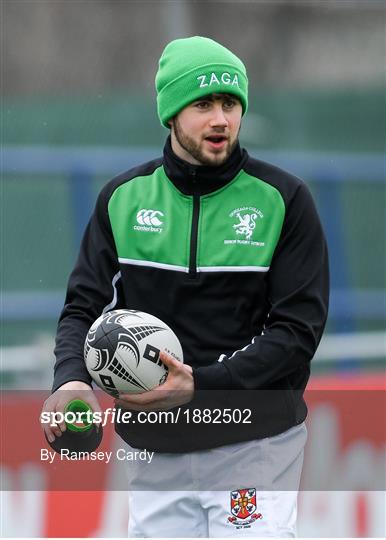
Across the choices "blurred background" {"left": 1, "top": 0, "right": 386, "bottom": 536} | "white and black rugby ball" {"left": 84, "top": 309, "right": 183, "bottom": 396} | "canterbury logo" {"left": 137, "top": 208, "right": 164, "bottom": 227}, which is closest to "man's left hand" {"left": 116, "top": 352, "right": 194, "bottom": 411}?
"white and black rugby ball" {"left": 84, "top": 309, "right": 183, "bottom": 396}

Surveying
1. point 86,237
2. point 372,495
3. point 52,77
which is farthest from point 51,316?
point 52,77

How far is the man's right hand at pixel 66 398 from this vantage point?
12.2 feet

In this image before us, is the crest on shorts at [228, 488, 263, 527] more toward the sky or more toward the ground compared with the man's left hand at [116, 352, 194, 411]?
more toward the ground

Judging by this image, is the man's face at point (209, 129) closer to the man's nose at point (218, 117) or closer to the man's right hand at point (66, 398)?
the man's nose at point (218, 117)

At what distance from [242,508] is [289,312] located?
591 millimetres

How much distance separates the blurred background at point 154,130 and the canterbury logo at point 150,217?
2.01 meters

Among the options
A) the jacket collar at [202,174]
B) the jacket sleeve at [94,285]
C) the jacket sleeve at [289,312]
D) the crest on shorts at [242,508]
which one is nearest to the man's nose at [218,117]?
the jacket collar at [202,174]

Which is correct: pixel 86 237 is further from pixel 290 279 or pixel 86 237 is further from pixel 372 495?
pixel 372 495

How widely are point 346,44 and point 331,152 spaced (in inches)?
148

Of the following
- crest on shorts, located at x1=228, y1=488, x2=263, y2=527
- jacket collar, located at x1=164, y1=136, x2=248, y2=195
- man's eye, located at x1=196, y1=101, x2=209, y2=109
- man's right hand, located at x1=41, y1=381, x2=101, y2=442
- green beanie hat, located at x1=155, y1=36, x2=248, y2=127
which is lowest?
crest on shorts, located at x1=228, y1=488, x2=263, y2=527

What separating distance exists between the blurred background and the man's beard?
2179mm

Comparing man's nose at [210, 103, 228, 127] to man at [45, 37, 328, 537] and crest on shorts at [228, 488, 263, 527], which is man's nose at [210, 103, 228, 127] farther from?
crest on shorts at [228, 488, 263, 527]

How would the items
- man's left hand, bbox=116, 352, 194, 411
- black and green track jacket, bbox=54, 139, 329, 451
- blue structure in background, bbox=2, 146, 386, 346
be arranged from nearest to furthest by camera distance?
man's left hand, bbox=116, 352, 194, 411 < black and green track jacket, bbox=54, 139, 329, 451 < blue structure in background, bbox=2, 146, 386, 346

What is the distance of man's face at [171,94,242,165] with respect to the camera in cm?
382
